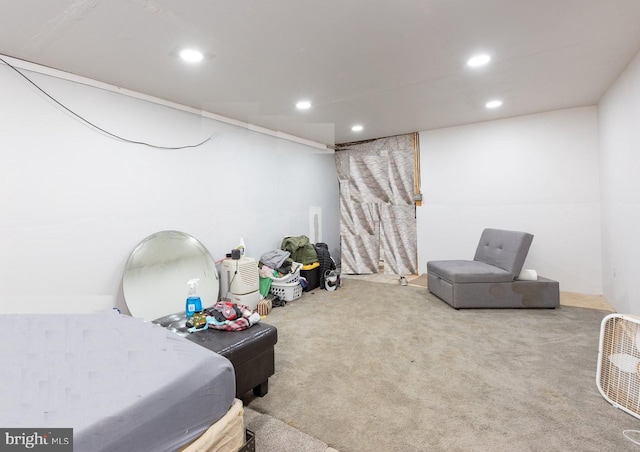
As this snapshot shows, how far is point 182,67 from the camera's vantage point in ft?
7.79

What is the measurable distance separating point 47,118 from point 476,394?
12.0ft

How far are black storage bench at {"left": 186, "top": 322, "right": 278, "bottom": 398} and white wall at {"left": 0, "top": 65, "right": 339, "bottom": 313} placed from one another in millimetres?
1407

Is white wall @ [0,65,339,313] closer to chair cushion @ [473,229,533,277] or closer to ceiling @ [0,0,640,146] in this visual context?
ceiling @ [0,0,640,146]

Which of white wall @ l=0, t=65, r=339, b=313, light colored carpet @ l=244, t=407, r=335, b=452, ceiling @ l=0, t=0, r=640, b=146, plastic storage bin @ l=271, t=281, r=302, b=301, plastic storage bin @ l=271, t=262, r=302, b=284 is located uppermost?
ceiling @ l=0, t=0, r=640, b=146

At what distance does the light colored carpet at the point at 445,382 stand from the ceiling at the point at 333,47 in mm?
2325

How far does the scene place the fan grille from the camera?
1562mm

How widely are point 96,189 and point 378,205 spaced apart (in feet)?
13.2

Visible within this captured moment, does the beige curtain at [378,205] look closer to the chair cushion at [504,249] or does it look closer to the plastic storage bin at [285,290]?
the chair cushion at [504,249]

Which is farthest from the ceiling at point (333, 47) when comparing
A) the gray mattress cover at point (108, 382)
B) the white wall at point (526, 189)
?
the gray mattress cover at point (108, 382)

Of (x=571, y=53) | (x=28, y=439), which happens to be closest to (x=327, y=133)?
(x=571, y=53)

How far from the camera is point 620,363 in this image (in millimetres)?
1633

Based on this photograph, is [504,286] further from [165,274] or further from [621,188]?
[165,274]

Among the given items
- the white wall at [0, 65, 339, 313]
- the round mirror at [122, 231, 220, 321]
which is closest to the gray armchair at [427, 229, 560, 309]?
the white wall at [0, 65, 339, 313]

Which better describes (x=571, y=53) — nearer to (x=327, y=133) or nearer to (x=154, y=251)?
(x=327, y=133)
